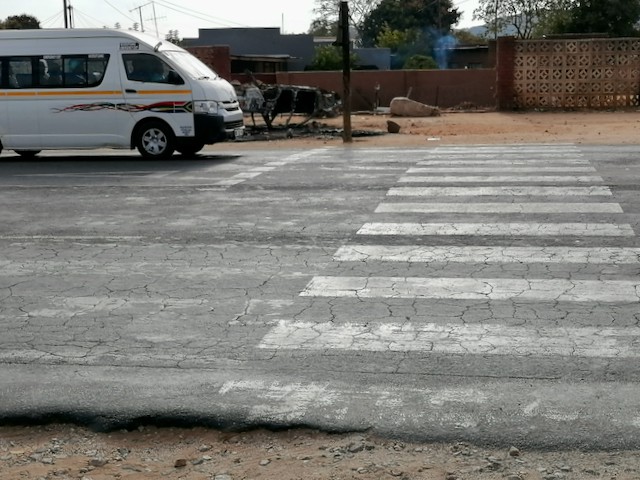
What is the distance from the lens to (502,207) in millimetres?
10750

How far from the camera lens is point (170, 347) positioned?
6051 millimetres

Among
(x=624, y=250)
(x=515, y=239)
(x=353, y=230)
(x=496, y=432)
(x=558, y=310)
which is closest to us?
(x=496, y=432)

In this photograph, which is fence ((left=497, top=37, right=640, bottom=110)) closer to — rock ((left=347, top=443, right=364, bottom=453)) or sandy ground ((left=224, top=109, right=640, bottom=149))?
sandy ground ((left=224, top=109, right=640, bottom=149))

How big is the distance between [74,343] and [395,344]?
2.12m

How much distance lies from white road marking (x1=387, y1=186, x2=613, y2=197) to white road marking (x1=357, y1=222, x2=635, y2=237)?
6.52 feet

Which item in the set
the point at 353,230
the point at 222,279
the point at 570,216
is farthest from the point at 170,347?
the point at 570,216

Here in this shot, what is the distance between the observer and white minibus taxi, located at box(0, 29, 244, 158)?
17.2 metres

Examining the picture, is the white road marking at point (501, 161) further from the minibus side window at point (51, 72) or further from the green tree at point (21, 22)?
the green tree at point (21, 22)

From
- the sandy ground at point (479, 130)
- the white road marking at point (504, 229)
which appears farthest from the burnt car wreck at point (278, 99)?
the white road marking at point (504, 229)

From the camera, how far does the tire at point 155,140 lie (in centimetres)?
1739

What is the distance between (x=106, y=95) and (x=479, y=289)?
38.8 feet

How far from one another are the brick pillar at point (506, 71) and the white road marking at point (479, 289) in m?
24.5

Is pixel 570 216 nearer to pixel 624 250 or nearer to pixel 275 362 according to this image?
pixel 624 250

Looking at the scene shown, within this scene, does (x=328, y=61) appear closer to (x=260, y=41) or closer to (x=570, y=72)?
(x=260, y=41)
